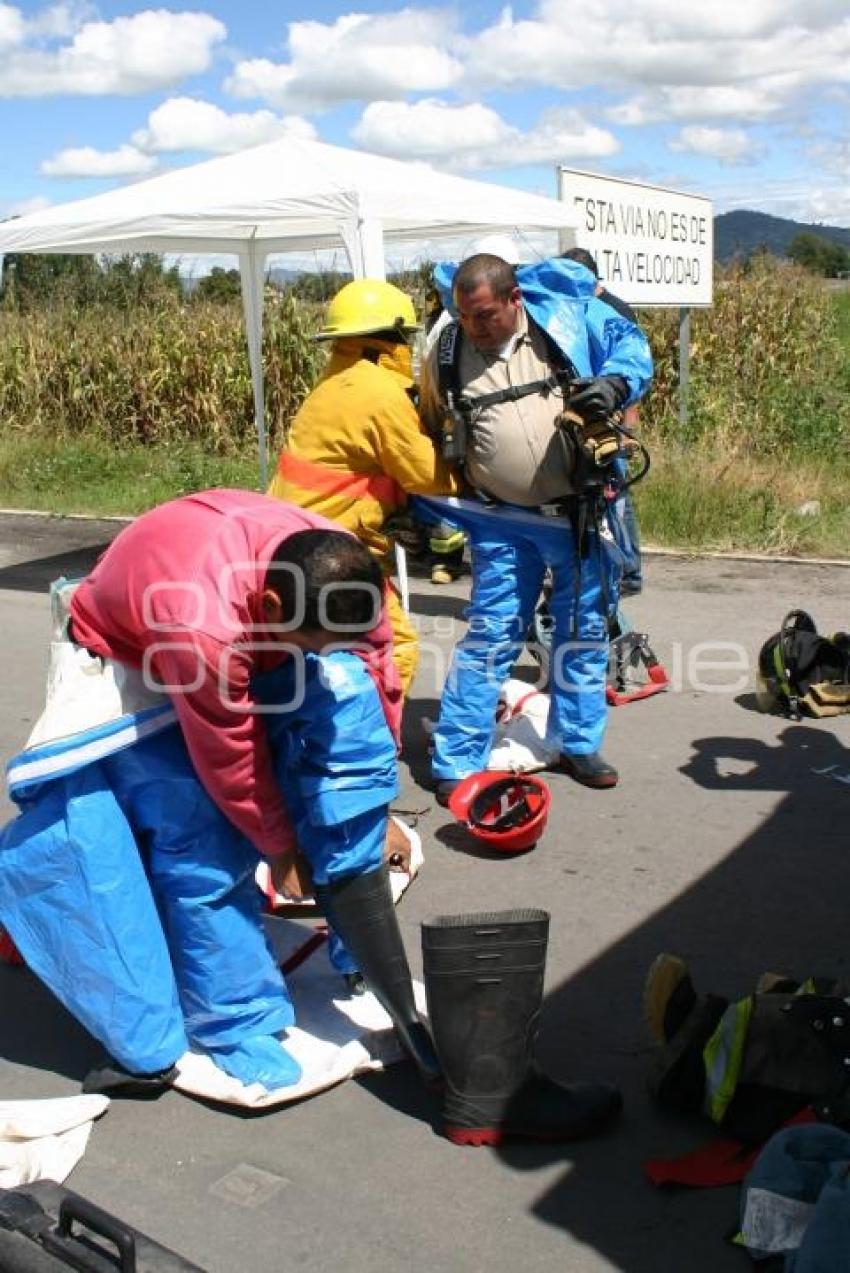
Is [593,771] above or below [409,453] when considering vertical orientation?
below

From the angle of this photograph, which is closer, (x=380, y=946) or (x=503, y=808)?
(x=380, y=946)

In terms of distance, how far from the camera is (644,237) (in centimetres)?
1044

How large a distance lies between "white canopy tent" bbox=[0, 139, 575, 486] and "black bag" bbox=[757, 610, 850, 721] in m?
3.92

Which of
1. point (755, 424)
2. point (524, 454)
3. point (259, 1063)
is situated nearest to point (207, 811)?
point (259, 1063)

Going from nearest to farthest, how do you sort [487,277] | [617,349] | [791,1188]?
[791,1188], [487,277], [617,349]

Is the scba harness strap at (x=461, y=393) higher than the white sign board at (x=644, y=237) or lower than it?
lower

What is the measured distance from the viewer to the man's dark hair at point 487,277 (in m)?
4.86

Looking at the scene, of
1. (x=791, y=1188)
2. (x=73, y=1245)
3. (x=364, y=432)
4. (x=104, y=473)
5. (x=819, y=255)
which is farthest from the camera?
(x=819, y=255)

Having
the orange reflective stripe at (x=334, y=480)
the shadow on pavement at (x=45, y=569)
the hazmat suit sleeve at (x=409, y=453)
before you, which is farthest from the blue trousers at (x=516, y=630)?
the shadow on pavement at (x=45, y=569)

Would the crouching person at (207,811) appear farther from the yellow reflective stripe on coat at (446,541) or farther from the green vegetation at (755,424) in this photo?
the green vegetation at (755,424)

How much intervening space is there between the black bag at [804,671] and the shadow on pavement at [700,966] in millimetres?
493

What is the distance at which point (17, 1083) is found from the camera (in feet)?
12.0

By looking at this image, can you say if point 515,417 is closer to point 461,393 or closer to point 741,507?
point 461,393

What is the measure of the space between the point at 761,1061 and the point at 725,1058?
9 centimetres
